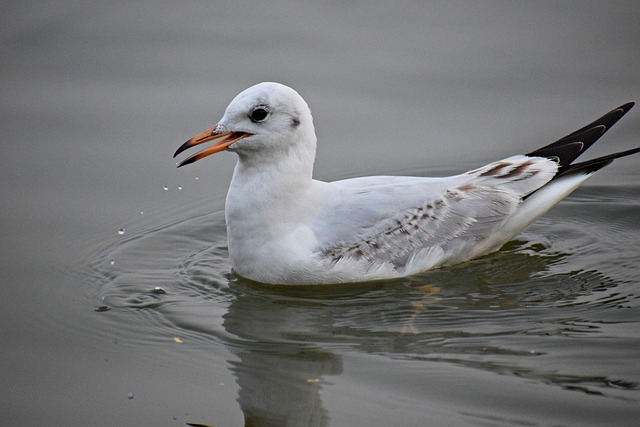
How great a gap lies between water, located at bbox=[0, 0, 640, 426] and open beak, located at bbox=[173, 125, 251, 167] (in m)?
1.08

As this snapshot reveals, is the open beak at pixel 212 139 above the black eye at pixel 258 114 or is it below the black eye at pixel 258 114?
below

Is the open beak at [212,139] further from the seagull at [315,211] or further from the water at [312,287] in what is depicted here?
the water at [312,287]

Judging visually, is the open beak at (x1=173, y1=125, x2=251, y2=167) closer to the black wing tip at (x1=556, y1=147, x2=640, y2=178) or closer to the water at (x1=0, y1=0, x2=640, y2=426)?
the water at (x1=0, y1=0, x2=640, y2=426)

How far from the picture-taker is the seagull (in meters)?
8.13

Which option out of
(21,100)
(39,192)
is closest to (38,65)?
(21,100)

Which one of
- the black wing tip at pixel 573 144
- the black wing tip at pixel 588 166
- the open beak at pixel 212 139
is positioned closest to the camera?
the open beak at pixel 212 139

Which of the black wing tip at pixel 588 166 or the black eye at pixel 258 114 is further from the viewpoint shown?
the black wing tip at pixel 588 166

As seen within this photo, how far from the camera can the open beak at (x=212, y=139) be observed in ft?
26.2

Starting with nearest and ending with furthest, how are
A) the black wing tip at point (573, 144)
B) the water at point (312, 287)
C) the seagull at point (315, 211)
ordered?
1. the water at point (312, 287)
2. the seagull at point (315, 211)
3. the black wing tip at point (573, 144)

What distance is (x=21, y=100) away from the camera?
442 inches

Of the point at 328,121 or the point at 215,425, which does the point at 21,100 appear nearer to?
the point at 328,121

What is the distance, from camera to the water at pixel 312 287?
6801mm

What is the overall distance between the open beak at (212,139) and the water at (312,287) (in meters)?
1.08

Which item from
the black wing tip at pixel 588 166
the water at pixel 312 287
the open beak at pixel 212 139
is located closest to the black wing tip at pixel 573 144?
the black wing tip at pixel 588 166
